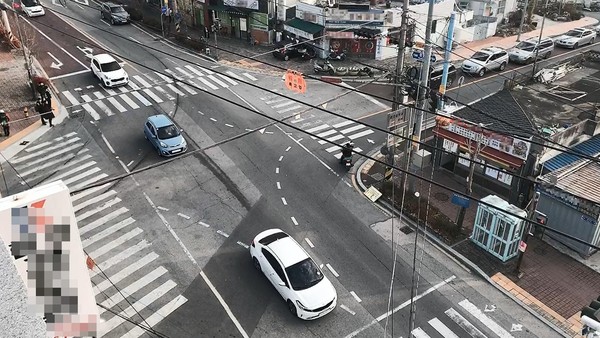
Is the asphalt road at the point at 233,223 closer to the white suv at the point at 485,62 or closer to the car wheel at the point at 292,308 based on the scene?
the car wheel at the point at 292,308

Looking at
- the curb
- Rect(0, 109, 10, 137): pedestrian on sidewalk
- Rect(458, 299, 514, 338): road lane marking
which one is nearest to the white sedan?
Rect(458, 299, 514, 338): road lane marking

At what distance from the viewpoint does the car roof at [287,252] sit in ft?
65.8

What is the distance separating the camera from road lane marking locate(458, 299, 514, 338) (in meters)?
19.1

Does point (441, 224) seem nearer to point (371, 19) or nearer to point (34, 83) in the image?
point (371, 19)

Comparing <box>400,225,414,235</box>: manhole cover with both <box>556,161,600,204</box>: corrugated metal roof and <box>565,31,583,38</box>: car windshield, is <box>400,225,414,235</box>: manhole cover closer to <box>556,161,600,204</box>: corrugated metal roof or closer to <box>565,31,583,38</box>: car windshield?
<box>556,161,600,204</box>: corrugated metal roof

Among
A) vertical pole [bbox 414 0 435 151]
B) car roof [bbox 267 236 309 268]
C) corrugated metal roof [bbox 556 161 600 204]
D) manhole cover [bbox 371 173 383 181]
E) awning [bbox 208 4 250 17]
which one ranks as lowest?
manhole cover [bbox 371 173 383 181]

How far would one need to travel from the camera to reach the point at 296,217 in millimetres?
25000

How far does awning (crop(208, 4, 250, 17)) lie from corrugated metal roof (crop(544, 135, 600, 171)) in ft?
104

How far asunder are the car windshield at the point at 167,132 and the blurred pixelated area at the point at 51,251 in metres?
18.4

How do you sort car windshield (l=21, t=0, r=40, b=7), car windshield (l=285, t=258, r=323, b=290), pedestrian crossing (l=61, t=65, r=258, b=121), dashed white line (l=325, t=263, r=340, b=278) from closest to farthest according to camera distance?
car windshield (l=285, t=258, r=323, b=290) < dashed white line (l=325, t=263, r=340, b=278) < pedestrian crossing (l=61, t=65, r=258, b=121) < car windshield (l=21, t=0, r=40, b=7)

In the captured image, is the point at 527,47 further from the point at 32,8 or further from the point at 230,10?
the point at 32,8

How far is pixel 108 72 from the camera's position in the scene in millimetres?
38500

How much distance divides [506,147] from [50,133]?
25.8 meters

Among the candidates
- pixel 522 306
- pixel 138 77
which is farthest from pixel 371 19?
pixel 522 306
